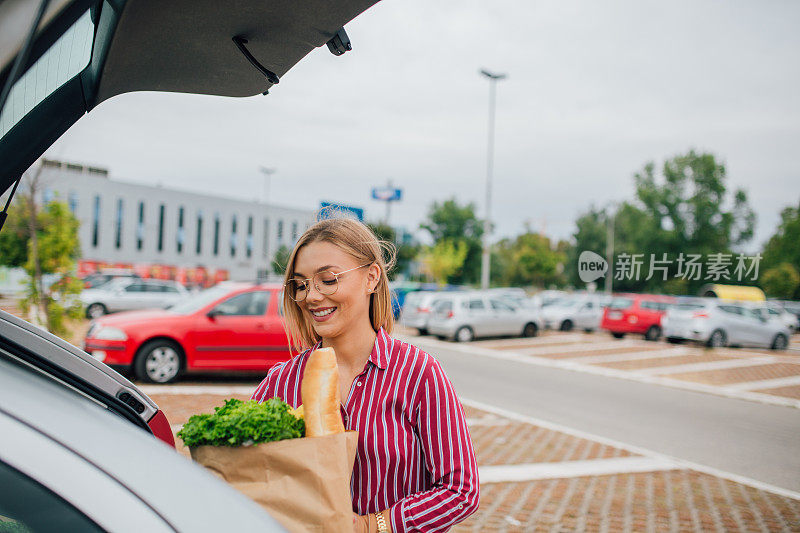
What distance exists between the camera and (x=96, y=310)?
23.1 m

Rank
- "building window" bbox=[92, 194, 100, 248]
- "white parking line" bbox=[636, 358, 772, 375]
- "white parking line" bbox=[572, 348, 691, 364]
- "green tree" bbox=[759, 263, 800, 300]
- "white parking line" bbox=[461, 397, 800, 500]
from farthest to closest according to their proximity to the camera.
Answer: "building window" bbox=[92, 194, 100, 248]
"green tree" bbox=[759, 263, 800, 300]
"white parking line" bbox=[572, 348, 691, 364]
"white parking line" bbox=[636, 358, 772, 375]
"white parking line" bbox=[461, 397, 800, 500]

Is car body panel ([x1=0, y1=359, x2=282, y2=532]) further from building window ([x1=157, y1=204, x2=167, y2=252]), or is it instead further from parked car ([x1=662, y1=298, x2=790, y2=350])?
building window ([x1=157, y1=204, x2=167, y2=252])

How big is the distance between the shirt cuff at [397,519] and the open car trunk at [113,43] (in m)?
1.13

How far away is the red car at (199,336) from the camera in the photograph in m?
9.15

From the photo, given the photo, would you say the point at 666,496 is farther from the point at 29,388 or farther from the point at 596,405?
the point at 29,388

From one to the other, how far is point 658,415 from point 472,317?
10.3 m

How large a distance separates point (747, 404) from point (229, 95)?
38.9 ft

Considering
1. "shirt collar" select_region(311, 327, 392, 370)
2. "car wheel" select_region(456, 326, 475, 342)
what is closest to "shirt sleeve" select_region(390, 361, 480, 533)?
"shirt collar" select_region(311, 327, 392, 370)

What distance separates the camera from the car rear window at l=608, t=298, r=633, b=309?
73.6ft

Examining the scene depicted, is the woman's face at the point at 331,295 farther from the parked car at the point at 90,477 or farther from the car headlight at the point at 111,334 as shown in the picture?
the car headlight at the point at 111,334

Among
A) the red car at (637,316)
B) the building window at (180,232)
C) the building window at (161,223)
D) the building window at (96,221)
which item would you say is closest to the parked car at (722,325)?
the red car at (637,316)

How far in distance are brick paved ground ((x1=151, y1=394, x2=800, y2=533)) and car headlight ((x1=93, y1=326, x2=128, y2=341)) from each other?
8.58ft

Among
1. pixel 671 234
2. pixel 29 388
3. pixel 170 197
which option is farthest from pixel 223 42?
pixel 170 197

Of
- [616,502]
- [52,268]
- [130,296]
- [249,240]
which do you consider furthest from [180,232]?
[616,502]
